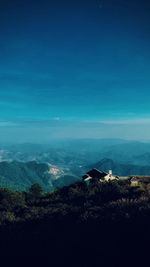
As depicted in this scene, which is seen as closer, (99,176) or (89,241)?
(89,241)

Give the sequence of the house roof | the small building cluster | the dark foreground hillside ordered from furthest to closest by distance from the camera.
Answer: the house roof → the small building cluster → the dark foreground hillside

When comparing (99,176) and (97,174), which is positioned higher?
(97,174)

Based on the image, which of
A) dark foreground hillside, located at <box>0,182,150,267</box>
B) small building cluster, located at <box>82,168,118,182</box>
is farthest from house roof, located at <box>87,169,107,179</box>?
dark foreground hillside, located at <box>0,182,150,267</box>

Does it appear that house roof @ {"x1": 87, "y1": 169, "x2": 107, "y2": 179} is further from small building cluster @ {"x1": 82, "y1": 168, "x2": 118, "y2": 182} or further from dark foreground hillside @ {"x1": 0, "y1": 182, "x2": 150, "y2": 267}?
dark foreground hillside @ {"x1": 0, "y1": 182, "x2": 150, "y2": 267}

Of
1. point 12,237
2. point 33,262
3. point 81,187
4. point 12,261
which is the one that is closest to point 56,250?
point 33,262

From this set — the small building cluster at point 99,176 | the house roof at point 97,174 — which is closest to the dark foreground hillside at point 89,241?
the small building cluster at point 99,176

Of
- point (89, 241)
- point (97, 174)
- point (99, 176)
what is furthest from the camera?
point (97, 174)

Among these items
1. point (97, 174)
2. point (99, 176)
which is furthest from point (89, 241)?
point (97, 174)

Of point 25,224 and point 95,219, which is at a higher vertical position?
point 95,219

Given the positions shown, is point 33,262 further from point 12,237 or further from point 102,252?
point 12,237

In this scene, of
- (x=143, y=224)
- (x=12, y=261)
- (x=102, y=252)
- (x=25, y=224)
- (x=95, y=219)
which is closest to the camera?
(x=102, y=252)

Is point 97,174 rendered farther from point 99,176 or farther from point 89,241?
point 89,241
